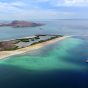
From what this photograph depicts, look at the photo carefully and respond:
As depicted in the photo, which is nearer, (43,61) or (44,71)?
(44,71)

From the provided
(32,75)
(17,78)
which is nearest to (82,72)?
(32,75)

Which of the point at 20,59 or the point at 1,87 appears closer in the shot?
the point at 1,87

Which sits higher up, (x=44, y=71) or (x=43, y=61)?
(x=44, y=71)

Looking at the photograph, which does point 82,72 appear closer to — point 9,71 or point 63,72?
→ point 63,72

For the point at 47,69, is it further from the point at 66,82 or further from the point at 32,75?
the point at 66,82

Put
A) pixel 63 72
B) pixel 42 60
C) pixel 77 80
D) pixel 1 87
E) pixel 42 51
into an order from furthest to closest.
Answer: pixel 42 51
pixel 42 60
pixel 63 72
pixel 77 80
pixel 1 87

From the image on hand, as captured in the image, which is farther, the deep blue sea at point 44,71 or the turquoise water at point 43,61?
the turquoise water at point 43,61

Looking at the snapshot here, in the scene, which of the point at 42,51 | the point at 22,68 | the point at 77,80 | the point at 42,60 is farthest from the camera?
the point at 42,51

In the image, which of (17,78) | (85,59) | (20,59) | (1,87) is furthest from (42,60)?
(1,87)

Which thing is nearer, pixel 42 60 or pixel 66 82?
pixel 66 82

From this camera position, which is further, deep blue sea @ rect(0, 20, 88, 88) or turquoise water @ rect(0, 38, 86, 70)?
turquoise water @ rect(0, 38, 86, 70)
